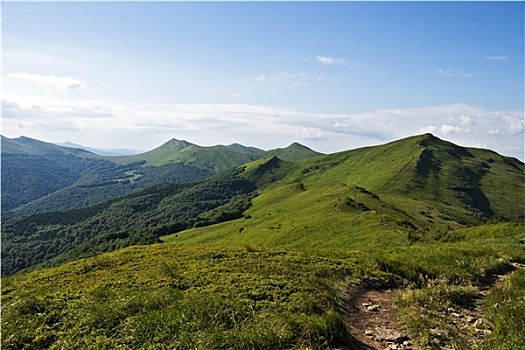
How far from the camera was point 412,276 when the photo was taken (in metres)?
17.1

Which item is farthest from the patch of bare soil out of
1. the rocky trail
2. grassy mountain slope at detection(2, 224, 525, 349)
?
grassy mountain slope at detection(2, 224, 525, 349)

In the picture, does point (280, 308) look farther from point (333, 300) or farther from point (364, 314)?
point (364, 314)

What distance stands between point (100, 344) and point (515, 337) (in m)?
11.3

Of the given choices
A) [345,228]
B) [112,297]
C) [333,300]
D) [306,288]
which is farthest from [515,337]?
[345,228]

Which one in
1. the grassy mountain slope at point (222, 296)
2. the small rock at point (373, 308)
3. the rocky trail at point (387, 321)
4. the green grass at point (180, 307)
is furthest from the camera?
the small rock at point (373, 308)

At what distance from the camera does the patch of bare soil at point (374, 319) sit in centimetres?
1050

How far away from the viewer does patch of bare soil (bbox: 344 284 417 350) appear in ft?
34.4

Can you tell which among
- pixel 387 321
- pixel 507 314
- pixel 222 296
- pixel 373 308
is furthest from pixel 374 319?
pixel 222 296

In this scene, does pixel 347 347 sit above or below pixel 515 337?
below

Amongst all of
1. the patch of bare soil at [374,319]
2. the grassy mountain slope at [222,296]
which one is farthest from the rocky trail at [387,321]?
the grassy mountain slope at [222,296]

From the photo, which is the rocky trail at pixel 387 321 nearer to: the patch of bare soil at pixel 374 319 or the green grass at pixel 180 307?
the patch of bare soil at pixel 374 319

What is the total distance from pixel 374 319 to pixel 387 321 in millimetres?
439

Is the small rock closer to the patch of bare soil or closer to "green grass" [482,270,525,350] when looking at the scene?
the patch of bare soil

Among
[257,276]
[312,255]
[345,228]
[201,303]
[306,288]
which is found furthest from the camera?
[345,228]
